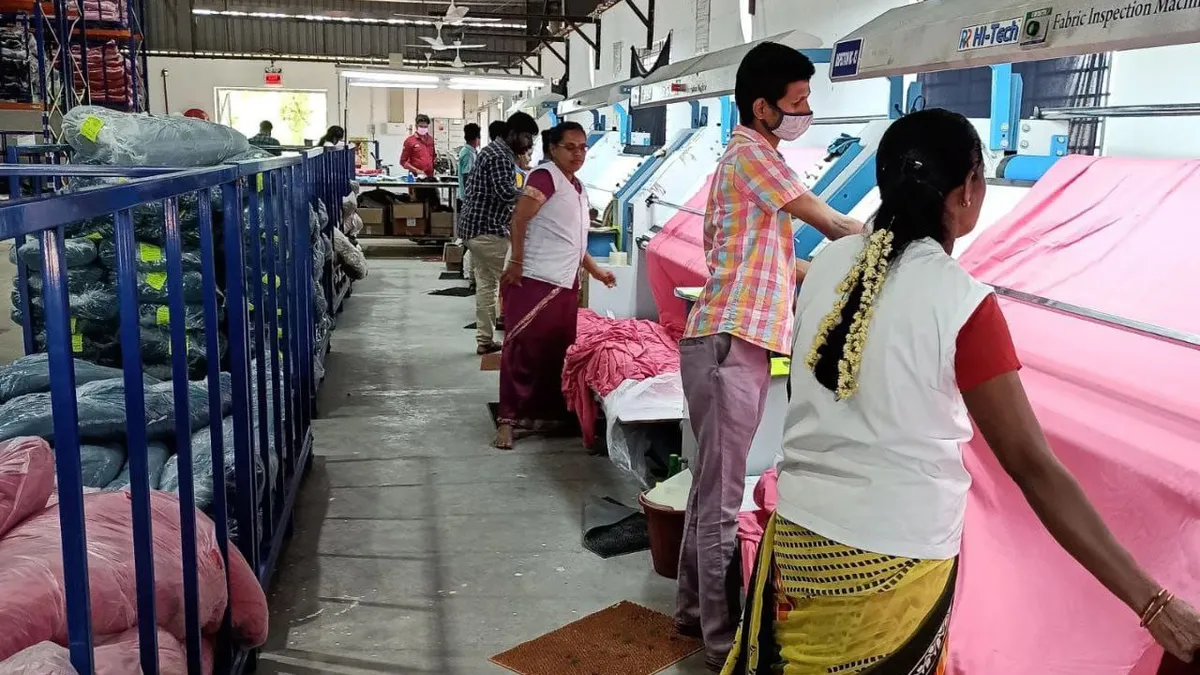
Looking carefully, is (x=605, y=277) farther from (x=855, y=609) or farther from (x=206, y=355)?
(x=855, y=609)

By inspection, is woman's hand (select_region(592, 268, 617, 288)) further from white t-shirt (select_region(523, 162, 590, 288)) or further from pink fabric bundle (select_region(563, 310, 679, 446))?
white t-shirt (select_region(523, 162, 590, 288))

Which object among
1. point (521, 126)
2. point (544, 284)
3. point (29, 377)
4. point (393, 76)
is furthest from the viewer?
point (393, 76)

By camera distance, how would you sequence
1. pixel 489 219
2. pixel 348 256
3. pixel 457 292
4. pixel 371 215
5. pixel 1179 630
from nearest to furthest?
pixel 1179 630 < pixel 489 219 < pixel 348 256 < pixel 457 292 < pixel 371 215

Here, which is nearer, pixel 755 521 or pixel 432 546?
pixel 755 521

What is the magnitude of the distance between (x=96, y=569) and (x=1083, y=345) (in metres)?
2.24

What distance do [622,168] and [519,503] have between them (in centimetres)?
496

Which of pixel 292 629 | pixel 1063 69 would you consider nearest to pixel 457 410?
pixel 292 629

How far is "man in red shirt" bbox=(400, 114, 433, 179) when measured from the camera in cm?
1348

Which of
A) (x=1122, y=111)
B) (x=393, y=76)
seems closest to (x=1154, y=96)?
(x=1122, y=111)

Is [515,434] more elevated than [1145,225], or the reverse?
[1145,225]

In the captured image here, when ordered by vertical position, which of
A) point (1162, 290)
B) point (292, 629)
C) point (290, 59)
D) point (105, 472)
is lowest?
point (292, 629)

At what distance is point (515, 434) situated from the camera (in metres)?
4.89

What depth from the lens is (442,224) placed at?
1299 cm

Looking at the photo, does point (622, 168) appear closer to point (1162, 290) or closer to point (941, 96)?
point (941, 96)
